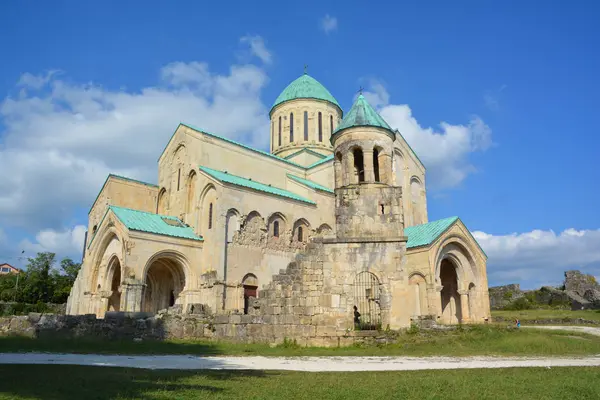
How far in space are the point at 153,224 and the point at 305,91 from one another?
17026mm

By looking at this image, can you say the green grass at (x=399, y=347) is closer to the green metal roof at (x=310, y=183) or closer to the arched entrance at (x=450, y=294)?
the arched entrance at (x=450, y=294)

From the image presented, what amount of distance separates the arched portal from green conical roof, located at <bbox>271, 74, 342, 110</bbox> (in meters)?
21.7

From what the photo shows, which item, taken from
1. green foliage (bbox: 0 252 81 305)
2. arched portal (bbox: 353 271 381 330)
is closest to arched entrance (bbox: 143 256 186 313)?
arched portal (bbox: 353 271 381 330)

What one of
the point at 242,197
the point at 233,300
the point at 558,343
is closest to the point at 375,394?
the point at 558,343

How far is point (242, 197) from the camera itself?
2405cm

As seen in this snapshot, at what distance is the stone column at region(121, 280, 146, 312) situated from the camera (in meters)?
20.3

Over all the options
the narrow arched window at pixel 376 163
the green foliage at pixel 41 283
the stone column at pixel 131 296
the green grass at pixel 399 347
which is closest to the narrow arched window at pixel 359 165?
the narrow arched window at pixel 376 163

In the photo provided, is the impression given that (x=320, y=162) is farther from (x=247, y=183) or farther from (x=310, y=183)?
(x=247, y=183)

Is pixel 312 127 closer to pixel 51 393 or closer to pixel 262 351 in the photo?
pixel 262 351

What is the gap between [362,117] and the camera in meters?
16.5

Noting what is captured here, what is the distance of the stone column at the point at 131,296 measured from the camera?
2030cm

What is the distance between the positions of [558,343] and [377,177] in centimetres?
769

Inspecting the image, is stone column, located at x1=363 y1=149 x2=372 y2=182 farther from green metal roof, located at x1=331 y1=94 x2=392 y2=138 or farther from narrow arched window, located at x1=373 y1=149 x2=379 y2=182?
green metal roof, located at x1=331 y1=94 x2=392 y2=138

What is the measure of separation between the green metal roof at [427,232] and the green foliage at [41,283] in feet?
112
